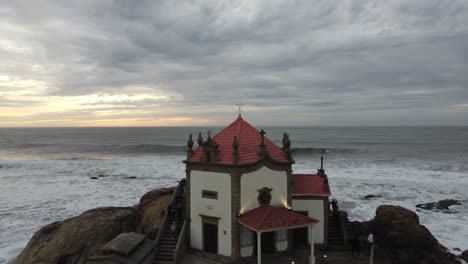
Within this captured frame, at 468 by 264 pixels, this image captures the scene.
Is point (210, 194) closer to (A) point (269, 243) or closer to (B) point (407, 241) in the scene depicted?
(A) point (269, 243)

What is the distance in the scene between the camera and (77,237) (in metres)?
21.0

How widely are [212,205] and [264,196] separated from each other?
9.05 ft

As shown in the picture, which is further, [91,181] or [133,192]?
[91,181]

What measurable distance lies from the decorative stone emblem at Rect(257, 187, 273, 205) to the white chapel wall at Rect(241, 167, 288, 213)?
17cm

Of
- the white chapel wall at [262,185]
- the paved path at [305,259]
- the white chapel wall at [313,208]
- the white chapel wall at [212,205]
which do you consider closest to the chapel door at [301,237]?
the white chapel wall at [313,208]

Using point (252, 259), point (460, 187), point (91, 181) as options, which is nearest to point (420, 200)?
point (460, 187)

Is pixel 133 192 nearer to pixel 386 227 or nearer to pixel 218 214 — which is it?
pixel 218 214

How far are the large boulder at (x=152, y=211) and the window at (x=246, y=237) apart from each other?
6413 mm

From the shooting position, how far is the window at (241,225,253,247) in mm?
18608

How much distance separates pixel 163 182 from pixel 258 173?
106ft

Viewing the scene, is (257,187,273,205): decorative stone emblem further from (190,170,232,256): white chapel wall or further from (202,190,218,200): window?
(202,190,218,200): window

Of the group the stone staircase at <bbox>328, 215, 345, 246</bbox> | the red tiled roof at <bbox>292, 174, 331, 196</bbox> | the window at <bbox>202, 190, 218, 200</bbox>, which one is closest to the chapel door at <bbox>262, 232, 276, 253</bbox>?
the red tiled roof at <bbox>292, 174, 331, 196</bbox>

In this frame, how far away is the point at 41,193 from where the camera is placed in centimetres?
4181

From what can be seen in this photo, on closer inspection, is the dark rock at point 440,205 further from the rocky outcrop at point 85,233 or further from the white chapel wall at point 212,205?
the rocky outcrop at point 85,233
